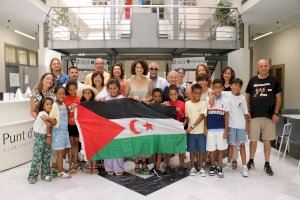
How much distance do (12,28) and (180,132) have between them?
982cm

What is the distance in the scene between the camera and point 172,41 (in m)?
7.78

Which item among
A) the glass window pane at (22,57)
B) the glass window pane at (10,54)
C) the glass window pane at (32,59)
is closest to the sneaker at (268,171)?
the glass window pane at (10,54)

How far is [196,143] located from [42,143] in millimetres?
1983

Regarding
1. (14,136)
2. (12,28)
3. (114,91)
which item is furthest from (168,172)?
(12,28)

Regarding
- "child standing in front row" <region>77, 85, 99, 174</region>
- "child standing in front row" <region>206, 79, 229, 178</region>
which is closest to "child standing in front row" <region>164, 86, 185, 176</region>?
"child standing in front row" <region>206, 79, 229, 178</region>

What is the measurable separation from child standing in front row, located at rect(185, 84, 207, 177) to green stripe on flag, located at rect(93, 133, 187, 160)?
0.37 ft

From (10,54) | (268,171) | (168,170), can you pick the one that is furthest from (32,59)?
(268,171)

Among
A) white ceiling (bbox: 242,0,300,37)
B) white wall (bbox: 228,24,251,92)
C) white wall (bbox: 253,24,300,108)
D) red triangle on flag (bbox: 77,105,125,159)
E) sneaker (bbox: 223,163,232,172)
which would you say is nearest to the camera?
red triangle on flag (bbox: 77,105,125,159)

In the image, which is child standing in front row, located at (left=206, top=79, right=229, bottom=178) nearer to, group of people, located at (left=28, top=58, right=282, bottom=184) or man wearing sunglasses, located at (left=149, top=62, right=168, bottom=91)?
group of people, located at (left=28, top=58, right=282, bottom=184)

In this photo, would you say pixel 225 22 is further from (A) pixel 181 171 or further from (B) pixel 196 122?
(A) pixel 181 171

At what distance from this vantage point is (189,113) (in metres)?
3.44

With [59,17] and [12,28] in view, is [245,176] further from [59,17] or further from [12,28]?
[12,28]

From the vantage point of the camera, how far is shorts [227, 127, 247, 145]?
140 inches

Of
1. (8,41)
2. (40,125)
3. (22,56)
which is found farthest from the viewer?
(22,56)
